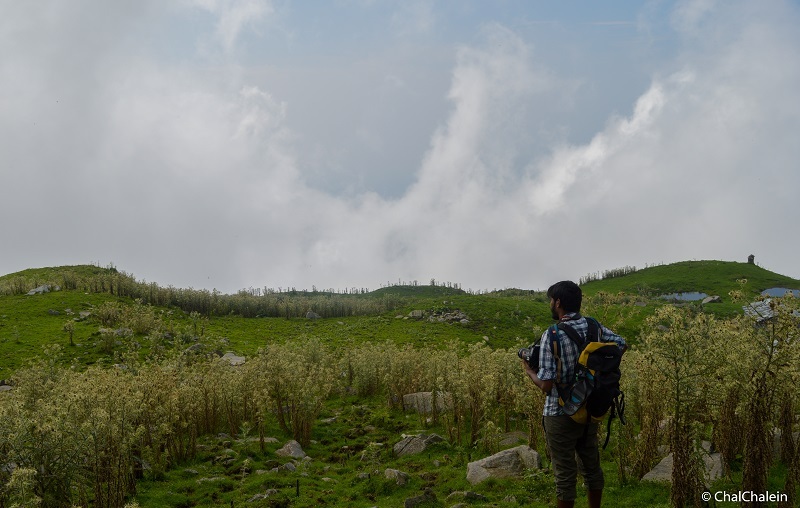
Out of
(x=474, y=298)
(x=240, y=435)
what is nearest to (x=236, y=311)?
(x=474, y=298)

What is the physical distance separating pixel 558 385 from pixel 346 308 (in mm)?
64221

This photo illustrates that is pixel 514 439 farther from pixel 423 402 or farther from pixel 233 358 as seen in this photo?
pixel 233 358

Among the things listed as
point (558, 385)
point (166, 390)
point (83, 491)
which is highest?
point (558, 385)

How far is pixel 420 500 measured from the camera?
33.2 ft

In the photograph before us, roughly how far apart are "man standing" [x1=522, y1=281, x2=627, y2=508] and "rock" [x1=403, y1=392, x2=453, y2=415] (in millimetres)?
9559

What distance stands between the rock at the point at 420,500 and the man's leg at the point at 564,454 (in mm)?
4451

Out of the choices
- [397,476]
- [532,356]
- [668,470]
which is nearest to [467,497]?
[397,476]

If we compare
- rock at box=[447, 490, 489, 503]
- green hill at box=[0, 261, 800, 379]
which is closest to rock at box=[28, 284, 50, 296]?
green hill at box=[0, 261, 800, 379]

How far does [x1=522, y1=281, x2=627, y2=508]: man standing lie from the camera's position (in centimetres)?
638

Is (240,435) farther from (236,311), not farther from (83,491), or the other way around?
(236,311)

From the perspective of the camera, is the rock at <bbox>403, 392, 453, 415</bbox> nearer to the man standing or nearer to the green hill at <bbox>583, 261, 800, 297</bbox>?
the man standing

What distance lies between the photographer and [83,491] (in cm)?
902

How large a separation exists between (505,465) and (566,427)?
18.8ft

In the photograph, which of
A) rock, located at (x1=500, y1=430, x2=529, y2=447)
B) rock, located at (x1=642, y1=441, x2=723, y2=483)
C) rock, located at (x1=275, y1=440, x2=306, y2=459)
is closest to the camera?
rock, located at (x1=642, y1=441, x2=723, y2=483)
